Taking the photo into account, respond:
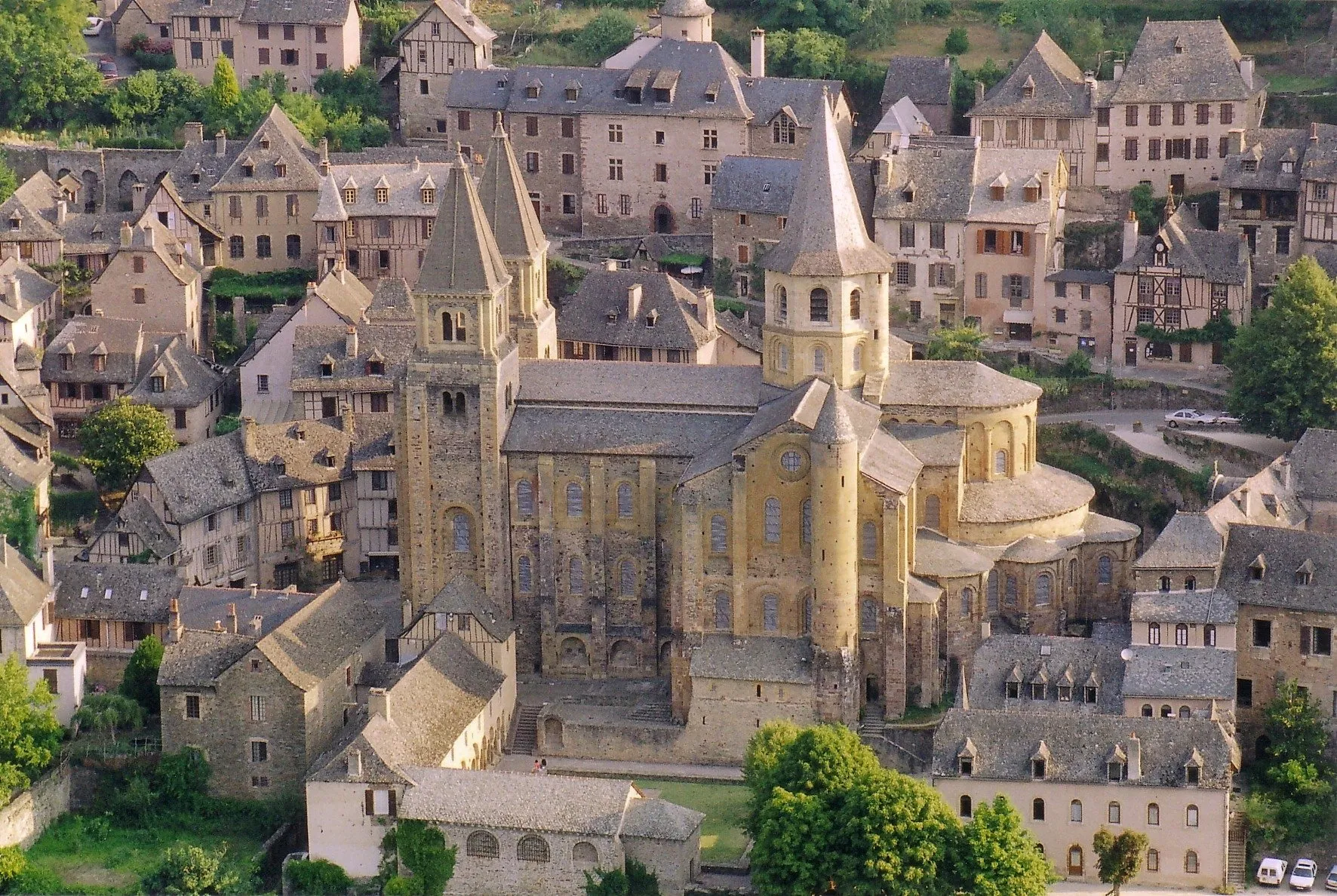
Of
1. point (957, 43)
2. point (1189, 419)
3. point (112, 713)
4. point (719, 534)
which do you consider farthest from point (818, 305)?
point (957, 43)

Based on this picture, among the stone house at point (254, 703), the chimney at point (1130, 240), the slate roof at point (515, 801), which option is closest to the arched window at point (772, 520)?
the slate roof at point (515, 801)

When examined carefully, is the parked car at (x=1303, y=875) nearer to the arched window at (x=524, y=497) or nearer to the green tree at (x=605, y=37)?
the arched window at (x=524, y=497)

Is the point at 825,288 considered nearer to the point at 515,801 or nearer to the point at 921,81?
the point at 515,801

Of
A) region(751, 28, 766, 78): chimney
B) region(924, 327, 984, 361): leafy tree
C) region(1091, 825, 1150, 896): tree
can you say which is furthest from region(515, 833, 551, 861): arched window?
region(751, 28, 766, 78): chimney

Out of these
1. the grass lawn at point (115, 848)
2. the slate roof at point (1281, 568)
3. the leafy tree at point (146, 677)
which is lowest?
the grass lawn at point (115, 848)

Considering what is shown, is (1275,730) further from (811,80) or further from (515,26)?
(515,26)

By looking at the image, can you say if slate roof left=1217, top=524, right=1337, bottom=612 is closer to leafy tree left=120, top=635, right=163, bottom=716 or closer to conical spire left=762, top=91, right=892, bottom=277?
conical spire left=762, top=91, right=892, bottom=277
